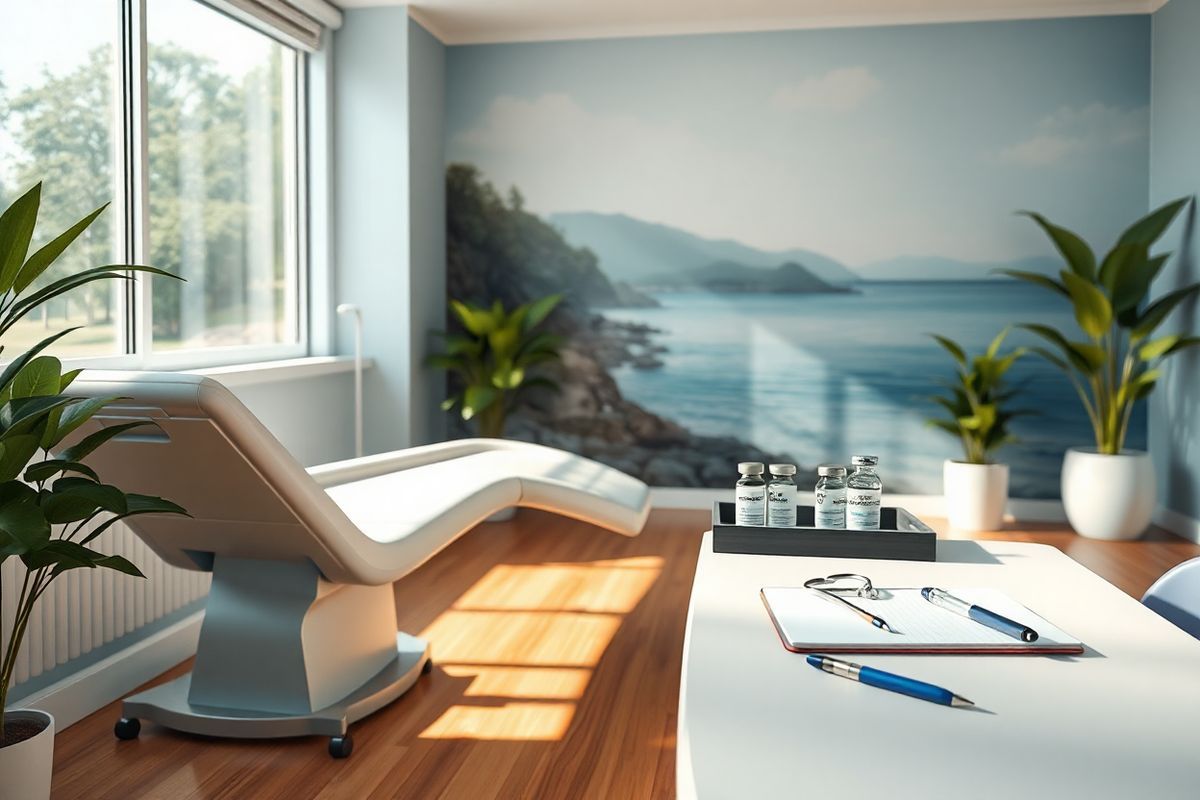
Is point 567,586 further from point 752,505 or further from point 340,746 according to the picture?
point 752,505

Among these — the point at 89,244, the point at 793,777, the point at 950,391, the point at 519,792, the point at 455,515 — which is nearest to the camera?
the point at 793,777

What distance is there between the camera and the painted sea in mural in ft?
15.7

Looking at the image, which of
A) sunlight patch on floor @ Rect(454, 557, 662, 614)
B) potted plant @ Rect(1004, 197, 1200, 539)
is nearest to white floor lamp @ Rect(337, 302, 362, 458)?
sunlight patch on floor @ Rect(454, 557, 662, 614)

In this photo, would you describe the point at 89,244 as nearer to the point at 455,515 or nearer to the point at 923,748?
the point at 455,515

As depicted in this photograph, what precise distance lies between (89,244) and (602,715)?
1.92 metres

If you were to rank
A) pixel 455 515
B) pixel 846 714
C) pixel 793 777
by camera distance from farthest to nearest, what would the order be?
pixel 455 515, pixel 846 714, pixel 793 777

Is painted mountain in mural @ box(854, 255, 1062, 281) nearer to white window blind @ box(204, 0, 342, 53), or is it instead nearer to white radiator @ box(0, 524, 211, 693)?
white window blind @ box(204, 0, 342, 53)

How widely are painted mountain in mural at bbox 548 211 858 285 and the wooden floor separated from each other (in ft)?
5.57

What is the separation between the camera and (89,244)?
2.91 meters

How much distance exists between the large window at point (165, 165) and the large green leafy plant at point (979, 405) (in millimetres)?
2847

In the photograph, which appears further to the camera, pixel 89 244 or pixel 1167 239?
pixel 1167 239

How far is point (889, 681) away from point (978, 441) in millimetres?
3792

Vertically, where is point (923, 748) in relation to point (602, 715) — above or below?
above

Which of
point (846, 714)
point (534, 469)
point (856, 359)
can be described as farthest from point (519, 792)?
point (856, 359)
